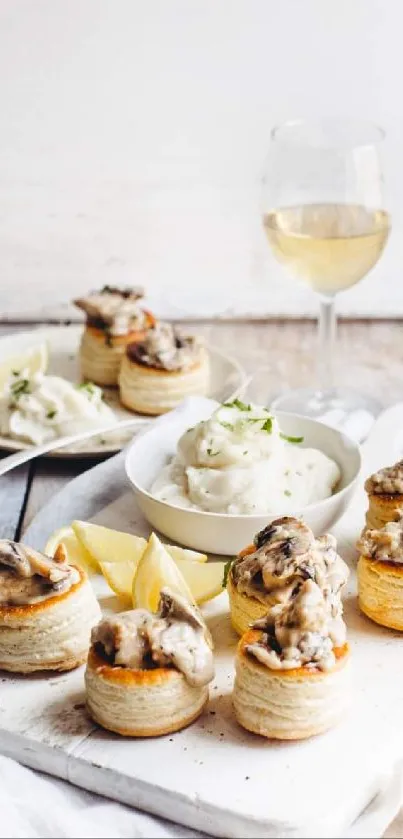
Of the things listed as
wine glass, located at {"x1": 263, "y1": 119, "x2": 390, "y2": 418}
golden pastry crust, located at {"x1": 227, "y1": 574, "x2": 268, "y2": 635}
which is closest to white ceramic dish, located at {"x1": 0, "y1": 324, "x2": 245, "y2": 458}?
wine glass, located at {"x1": 263, "y1": 119, "x2": 390, "y2": 418}

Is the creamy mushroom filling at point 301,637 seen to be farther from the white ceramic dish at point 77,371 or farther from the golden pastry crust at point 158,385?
the golden pastry crust at point 158,385

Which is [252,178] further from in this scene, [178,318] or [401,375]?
[401,375]

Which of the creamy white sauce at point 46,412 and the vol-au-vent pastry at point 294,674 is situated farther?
the creamy white sauce at point 46,412

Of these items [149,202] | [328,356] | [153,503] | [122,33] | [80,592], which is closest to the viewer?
[80,592]

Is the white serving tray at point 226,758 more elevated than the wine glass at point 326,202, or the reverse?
the wine glass at point 326,202

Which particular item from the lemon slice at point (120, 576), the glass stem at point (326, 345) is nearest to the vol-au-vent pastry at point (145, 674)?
the lemon slice at point (120, 576)

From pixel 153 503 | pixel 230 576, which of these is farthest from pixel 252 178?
pixel 230 576

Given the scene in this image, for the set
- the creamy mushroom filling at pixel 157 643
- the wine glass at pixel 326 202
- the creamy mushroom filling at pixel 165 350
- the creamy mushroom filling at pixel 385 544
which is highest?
the wine glass at pixel 326 202

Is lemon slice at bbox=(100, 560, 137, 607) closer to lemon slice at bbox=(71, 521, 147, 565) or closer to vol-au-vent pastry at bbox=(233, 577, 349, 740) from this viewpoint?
lemon slice at bbox=(71, 521, 147, 565)
